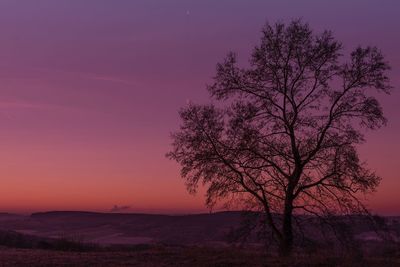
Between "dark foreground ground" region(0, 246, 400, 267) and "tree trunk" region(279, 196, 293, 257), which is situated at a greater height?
"tree trunk" region(279, 196, 293, 257)

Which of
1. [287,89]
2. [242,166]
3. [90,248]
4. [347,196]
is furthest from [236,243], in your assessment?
[90,248]

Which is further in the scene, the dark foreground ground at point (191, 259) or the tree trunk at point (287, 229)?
the tree trunk at point (287, 229)

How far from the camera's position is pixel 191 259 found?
28000 mm

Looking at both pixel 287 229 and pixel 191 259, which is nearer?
pixel 191 259

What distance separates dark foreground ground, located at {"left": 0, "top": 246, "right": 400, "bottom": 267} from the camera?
26.0 m

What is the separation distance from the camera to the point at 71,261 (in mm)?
28453

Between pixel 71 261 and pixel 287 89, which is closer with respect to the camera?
pixel 71 261

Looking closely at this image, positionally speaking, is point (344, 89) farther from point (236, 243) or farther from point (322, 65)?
point (236, 243)

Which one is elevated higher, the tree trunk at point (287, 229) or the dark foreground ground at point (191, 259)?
the tree trunk at point (287, 229)

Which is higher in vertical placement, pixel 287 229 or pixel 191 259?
pixel 287 229

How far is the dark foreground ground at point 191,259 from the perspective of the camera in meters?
26.0

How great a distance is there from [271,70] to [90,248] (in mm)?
17355

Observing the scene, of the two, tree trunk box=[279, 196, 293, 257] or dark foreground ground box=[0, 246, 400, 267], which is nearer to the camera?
dark foreground ground box=[0, 246, 400, 267]

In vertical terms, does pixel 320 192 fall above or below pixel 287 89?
below
